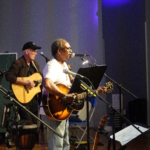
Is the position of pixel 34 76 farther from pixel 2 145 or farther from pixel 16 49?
pixel 16 49

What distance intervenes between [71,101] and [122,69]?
3.85m

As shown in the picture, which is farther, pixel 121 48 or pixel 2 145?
pixel 121 48

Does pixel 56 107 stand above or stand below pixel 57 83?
below

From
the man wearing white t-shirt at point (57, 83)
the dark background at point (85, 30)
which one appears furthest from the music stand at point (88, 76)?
the dark background at point (85, 30)

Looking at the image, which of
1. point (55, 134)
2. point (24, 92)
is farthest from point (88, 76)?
point (24, 92)

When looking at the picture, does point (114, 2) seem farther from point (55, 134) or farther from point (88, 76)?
point (55, 134)

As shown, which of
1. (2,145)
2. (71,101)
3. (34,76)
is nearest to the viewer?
(71,101)

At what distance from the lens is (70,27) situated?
7.31 m

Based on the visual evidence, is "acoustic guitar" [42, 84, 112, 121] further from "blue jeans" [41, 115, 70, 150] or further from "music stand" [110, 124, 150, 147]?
"music stand" [110, 124, 150, 147]

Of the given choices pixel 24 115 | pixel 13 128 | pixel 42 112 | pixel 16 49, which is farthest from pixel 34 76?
pixel 16 49

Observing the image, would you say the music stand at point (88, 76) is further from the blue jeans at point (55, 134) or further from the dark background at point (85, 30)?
the dark background at point (85, 30)

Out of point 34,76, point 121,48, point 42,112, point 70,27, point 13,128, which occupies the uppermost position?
point 70,27

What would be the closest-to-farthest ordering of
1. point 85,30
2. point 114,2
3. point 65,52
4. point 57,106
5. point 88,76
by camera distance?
point 88,76
point 57,106
point 65,52
point 114,2
point 85,30

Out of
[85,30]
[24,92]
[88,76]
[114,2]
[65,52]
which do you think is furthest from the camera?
[85,30]
